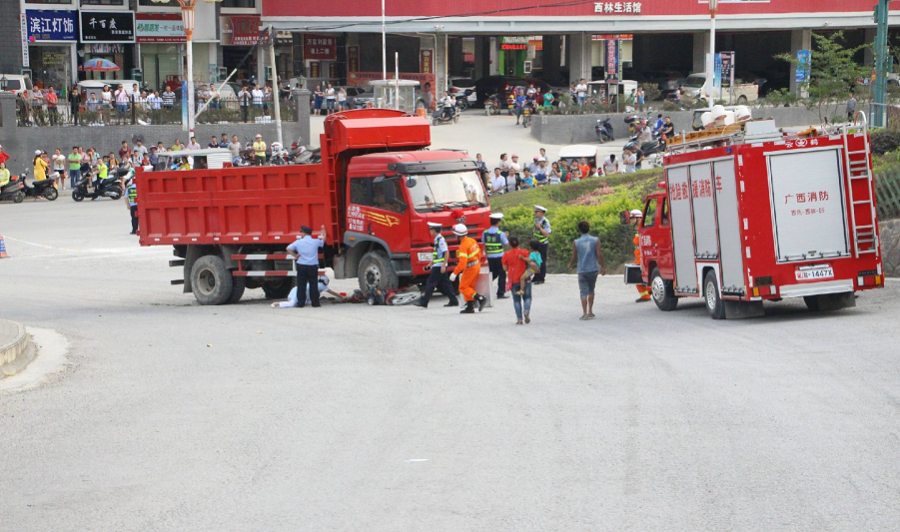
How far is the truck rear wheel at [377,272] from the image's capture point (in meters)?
20.7

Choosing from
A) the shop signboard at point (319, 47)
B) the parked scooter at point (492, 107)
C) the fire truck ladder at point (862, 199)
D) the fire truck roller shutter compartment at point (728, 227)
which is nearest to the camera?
the fire truck roller shutter compartment at point (728, 227)

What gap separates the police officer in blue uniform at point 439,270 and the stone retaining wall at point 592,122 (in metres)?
29.0

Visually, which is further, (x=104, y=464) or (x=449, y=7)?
(x=449, y=7)

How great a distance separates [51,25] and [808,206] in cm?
4479

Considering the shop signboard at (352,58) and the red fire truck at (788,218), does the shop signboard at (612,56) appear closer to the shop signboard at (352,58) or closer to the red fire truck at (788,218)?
the shop signboard at (352,58)

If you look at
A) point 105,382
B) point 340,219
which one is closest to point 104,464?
point 105,382

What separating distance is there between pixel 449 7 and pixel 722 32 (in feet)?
56.0

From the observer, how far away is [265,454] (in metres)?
9.17

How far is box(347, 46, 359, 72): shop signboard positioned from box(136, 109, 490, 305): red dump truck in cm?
3941

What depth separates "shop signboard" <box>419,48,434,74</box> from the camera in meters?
59.9

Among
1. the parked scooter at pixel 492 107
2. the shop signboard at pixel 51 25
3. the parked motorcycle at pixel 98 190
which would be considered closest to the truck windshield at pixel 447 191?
the parked motorcycle at pixel 98 190

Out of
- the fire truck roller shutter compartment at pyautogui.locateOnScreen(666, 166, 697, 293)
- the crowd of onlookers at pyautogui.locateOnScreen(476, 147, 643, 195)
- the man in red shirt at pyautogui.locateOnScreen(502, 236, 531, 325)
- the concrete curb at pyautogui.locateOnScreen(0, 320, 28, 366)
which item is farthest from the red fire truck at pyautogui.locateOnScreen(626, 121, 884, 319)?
the crowd of onlookers at pyautogui.locateOnScreen(476, 147, 643, 195)

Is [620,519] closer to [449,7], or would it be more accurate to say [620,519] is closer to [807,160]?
[807,160]

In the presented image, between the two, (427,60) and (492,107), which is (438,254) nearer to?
(492,107)
